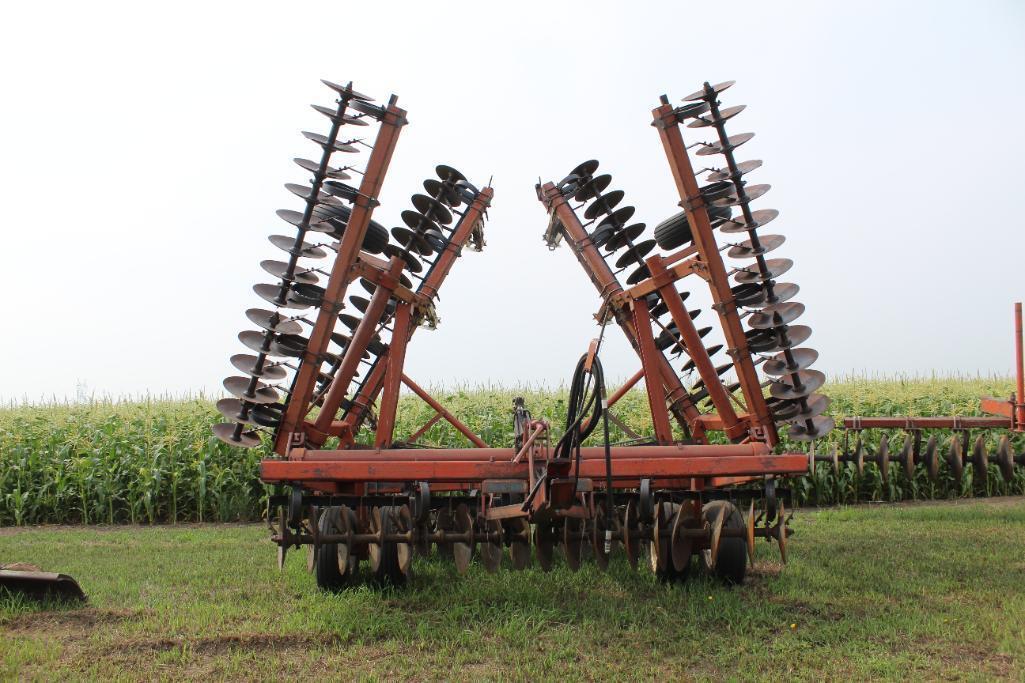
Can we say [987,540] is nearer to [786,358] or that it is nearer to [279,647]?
[786,358]

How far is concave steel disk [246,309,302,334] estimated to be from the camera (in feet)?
21.8

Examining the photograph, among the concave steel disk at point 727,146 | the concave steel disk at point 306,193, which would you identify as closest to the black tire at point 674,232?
the concave steel disk at point 727,146

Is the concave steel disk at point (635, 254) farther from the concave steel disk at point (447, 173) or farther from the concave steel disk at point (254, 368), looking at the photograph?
the concave steel disk at point (254, 368)

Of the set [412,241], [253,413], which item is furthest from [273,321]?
[412,241]

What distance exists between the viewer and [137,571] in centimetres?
789

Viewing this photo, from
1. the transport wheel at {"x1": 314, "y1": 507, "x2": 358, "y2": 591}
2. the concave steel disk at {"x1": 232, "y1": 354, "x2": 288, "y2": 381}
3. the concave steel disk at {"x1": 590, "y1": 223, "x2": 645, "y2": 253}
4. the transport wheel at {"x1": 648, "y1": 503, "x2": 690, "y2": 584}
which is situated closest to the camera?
the transport wheel at {"x1": 648, "y1": 503, "x2": 690, "y2": 584}

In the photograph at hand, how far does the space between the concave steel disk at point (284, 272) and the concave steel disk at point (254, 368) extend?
65 cm

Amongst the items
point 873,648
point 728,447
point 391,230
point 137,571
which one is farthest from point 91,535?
point 873,648

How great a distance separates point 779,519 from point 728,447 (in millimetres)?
641

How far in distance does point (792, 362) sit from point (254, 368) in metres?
3.95

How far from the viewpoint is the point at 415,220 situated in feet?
25.7

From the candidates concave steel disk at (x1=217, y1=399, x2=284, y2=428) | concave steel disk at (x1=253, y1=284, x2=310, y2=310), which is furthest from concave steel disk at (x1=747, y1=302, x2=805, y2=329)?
concave steel disk at (x1=217, y1=399, x2=284, y2=428)

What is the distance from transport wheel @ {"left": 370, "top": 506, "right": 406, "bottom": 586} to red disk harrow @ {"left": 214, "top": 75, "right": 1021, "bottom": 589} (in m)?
0.02

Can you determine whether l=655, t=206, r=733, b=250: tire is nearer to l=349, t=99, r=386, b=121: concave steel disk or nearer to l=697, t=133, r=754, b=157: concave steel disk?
l=697, t=133, r=754, b=157: concave steel disk
